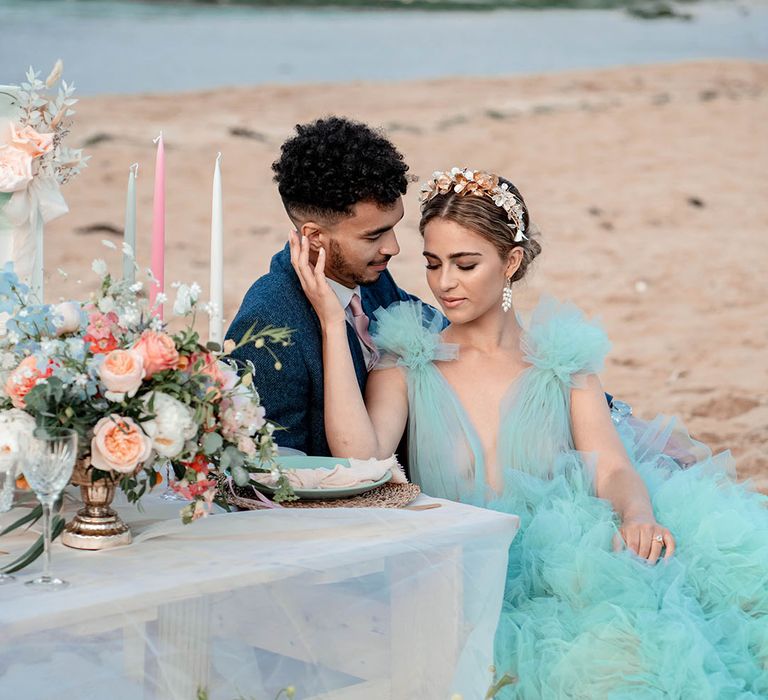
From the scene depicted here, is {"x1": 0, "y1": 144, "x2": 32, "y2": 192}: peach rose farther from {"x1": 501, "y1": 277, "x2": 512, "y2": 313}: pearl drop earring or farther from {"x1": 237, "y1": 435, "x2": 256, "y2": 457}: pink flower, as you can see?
{"x1": 501, "y1": 277, "x2": 512, "y2": 313}: pearl drop earring

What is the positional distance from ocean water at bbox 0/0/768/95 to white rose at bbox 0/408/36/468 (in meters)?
12.4

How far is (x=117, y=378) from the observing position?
1.82 metres

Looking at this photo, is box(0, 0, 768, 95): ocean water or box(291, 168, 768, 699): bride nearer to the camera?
box(291, 168, 768, 699): bride

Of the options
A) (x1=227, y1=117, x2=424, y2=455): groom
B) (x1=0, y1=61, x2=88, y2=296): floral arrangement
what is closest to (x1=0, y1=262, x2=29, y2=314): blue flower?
(x1=0, y1=61, x2=88, y2=296): floral arrangement

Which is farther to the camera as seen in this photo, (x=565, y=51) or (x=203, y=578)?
(x=565, y=51)

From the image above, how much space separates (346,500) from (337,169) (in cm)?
88

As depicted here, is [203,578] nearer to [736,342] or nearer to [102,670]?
[102,670]

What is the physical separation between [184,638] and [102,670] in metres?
0.13

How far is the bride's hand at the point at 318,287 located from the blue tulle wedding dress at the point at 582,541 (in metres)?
0.33

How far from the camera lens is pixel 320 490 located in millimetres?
2230

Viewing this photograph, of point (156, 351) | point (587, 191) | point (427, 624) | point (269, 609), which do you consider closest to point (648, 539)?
point (427, 624)

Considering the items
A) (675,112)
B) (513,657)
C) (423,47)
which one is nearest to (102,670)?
(513,657)

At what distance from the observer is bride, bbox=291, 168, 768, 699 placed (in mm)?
2291

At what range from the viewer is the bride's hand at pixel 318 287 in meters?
2.69
